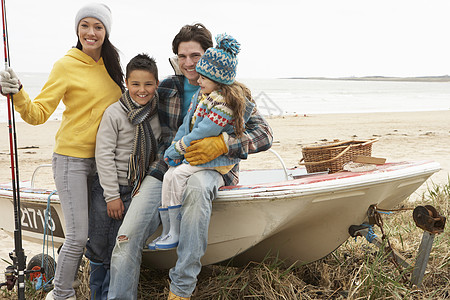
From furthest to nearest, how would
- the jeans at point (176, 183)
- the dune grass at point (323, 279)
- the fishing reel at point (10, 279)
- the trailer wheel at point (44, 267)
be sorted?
the trailer wheel at point (44, 267) → the fishing reel at point (10, 279) → the dune grass at point (323, 279) → the jeans at point (176, 183)

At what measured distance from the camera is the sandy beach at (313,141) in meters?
7.50

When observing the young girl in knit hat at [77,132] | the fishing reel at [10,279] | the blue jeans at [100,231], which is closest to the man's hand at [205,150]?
the blue jeans at [100,231]

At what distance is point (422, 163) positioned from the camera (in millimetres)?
3146

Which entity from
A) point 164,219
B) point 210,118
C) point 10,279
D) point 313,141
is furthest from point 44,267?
point 313,141

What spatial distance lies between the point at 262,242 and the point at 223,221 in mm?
370

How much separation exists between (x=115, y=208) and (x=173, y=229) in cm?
43

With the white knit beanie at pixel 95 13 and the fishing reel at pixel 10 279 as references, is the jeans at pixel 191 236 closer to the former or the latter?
the white knit beanie at pixel 95 13

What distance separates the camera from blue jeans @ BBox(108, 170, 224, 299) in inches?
94.3

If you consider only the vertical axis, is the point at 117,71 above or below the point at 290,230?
above

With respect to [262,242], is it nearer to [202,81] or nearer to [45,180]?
[202,81]

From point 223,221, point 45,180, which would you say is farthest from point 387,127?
point 223,221

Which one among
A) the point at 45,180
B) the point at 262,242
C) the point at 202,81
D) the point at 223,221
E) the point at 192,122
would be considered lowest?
the point at 45,180

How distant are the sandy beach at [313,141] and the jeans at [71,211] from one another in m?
1.56

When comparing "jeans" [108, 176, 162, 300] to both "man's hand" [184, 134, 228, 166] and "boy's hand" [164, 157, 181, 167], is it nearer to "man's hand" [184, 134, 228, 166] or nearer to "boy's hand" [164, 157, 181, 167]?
"boy's hand" [164, 157, 181, 167]
